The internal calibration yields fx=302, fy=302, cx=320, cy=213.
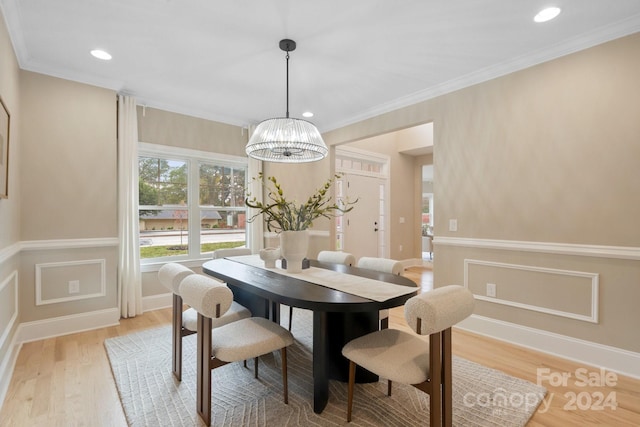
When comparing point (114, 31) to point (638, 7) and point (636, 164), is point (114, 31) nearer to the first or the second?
point (638, 7)

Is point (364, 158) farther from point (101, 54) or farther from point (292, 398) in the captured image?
point (292, 398)

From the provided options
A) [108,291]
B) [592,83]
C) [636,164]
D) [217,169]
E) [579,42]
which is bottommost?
[108,291]

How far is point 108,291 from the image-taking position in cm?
322

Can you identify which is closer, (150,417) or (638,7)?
(150,417)

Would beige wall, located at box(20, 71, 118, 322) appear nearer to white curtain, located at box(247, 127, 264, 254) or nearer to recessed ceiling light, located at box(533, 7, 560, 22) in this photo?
white curtain, located at box(247, 127, 264, 254)

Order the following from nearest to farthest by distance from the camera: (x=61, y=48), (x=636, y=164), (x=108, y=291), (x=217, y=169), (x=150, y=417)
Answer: (x=150, y=417)
(x=636, y=164)
(x=61, y=48)
(x=108, y=291)
(x=217, y=169)

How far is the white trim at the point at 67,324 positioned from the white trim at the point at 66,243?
683 mm

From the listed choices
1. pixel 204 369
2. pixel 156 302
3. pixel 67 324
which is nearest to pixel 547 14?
pixel 204 369

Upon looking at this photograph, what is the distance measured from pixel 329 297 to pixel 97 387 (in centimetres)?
178

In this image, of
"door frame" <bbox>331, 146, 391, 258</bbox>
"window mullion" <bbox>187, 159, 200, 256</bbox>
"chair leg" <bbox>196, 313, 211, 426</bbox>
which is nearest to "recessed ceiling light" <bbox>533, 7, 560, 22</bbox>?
"chair leg" <bbox>196, 313, 211, 426</bbox>

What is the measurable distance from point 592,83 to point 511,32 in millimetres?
761

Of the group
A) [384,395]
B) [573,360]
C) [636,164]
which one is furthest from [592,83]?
[384,395]

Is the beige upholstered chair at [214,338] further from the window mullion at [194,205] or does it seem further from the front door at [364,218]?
the front door at [364,218]

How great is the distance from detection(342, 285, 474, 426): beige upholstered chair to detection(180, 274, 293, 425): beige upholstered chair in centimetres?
49
